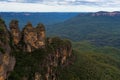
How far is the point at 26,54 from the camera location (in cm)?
12550

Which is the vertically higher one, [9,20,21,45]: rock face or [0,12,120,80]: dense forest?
[9,20,21,45]: rock face

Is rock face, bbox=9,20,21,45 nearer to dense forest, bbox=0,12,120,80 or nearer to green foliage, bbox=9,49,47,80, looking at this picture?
dense forest, bbox=0,12,120,80

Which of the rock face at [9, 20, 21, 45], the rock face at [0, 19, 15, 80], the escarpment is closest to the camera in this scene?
the rock face at [0, 19, 15, 80]

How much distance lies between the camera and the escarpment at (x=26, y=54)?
10675 centimetres

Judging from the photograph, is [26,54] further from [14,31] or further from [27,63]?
[14,31]

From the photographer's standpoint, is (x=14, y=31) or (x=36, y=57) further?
(x=36, y=57)

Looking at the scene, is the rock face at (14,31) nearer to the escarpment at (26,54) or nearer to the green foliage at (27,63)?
the escarpment at (26,54)

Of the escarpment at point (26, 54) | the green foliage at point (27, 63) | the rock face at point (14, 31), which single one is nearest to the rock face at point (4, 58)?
the escarpment at point (26, 54)

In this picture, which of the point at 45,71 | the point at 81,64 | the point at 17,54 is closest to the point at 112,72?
the point at 81,64

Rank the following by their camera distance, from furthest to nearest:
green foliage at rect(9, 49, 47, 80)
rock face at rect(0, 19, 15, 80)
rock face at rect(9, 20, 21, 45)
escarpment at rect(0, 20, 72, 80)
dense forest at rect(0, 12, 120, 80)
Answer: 1. rock face at rect(9, 20, 21, 45)
2. green foliage at rect(9, 49, 47, 80)
3. dense forest at rect(0, 12, 120, 80)
4. escarpment at rect(0, 20, 72, 80)
5. rock face at rect(0, 19, 15, 80)

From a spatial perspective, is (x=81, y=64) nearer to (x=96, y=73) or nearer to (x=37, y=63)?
(x=96, y=73)

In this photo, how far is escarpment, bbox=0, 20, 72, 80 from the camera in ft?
350

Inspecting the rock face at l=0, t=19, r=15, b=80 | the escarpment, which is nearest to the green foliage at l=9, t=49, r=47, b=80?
the escarpment

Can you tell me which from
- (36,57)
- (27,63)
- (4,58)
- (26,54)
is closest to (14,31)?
(26,54)
